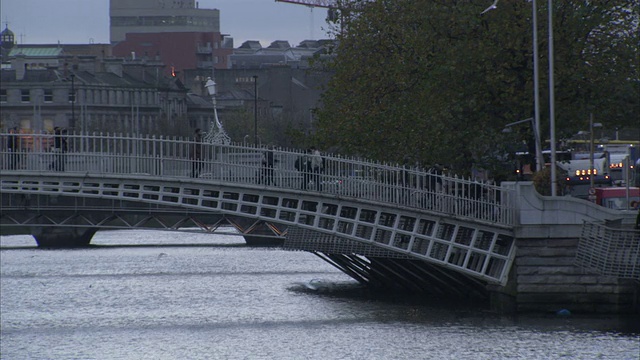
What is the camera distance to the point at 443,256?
56219 mm

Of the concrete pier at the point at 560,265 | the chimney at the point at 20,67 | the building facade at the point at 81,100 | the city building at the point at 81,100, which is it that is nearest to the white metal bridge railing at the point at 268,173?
the concrete pier at the point at 560,265

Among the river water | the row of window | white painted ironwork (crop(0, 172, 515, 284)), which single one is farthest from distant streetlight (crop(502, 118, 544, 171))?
the row of window

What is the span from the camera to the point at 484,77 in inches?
2339

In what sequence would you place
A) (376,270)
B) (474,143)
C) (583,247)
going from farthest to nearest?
(376,270) < (474,143) < (583,247)

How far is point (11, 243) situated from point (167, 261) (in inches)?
1141

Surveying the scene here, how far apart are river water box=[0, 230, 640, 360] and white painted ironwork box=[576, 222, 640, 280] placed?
5.13ft

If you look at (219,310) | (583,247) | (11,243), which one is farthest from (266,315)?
(11,243)

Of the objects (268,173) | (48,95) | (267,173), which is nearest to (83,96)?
(48,95)

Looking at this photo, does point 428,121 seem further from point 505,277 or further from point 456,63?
point 505,277

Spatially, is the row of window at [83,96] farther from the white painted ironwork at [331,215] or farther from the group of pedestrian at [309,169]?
the white painted ironwork at [331,215]

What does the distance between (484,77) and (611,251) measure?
42.0 ft

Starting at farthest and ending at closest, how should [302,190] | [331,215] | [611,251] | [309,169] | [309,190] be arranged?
[309,169]
[309,190]
[302,190]
[331,215]
[611,251]

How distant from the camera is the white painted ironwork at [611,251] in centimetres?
4784

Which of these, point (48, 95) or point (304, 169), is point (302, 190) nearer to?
point (304, 169)
